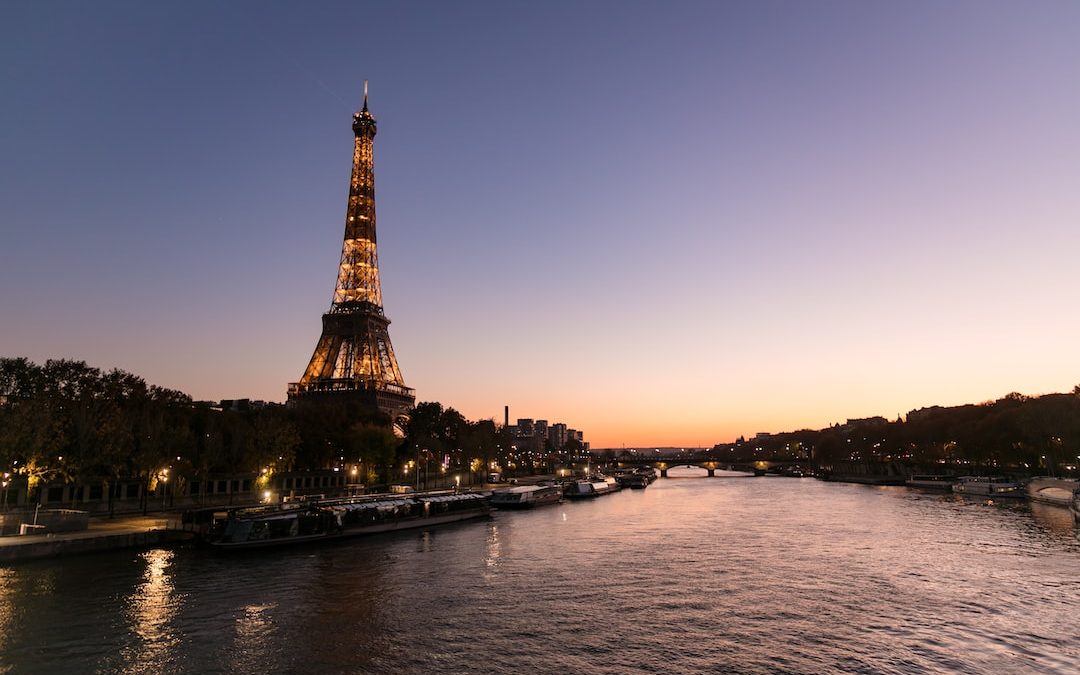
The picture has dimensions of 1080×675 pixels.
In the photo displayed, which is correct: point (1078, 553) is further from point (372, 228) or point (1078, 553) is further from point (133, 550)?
point (372, 228)

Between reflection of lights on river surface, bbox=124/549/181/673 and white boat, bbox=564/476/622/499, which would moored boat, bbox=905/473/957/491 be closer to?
white boat, bbox=564/476/622/499

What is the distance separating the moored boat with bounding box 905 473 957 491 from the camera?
463ft

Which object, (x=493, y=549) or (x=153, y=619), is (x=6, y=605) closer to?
(x=153, y=619)

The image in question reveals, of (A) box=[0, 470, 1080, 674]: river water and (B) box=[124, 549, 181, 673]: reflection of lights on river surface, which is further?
(A) box=[0, 470, 1080, 674]: river water

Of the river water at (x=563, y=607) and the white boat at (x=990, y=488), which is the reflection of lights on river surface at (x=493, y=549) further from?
the white boat at (x=990, y=488)

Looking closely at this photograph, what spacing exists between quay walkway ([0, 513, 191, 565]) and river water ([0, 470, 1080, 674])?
1.77m

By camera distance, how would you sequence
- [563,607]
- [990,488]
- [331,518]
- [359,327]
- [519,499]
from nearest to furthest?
[563,607]
[331,518]
[519,499]
[990,488]
[359,327]

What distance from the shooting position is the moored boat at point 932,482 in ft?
463

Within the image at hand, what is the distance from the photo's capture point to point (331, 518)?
6481 cm

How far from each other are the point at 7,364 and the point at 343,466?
56.4m

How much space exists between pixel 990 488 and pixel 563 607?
105854 mm

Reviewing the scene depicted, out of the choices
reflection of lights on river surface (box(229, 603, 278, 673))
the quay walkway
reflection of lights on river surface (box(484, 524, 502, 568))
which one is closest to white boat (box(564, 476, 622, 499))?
reflection of lights on river surface (box(484, 524, 502, 568))

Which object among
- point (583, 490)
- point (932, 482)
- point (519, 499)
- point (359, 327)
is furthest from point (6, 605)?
point (932, 482)

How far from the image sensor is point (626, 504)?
118 meters
